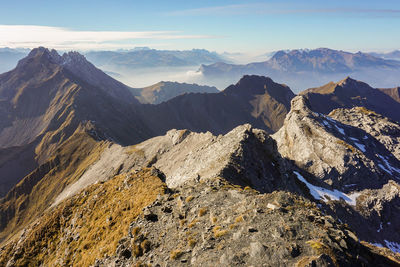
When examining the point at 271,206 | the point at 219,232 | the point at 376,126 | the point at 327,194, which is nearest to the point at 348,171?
the point at 327,194

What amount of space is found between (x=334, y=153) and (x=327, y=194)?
57.5 feet

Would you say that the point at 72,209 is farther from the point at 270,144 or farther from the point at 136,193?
the point at 270,144

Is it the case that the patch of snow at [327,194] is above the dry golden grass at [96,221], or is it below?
below

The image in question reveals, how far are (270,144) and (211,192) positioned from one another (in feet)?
109

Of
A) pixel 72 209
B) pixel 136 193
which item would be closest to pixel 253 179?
pixel 136 193

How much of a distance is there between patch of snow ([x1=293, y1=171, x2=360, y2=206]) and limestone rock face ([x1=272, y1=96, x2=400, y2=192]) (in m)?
2.81

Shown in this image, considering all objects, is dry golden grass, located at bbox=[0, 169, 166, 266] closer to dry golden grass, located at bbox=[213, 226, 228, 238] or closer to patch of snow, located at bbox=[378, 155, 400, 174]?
dry golden grass, located at bbox=[213, 226, 228, 238]

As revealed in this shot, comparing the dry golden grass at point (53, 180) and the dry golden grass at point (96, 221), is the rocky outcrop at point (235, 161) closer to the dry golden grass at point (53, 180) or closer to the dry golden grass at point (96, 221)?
the dry golden grass at point (96, 221)

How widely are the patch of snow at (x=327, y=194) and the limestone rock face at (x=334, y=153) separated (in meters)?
2.81

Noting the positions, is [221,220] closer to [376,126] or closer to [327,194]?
[327,194]

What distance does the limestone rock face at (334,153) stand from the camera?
76.1m

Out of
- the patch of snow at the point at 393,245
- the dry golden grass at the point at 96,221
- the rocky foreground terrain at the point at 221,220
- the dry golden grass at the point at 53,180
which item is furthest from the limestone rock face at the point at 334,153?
the dry golden grass at the point at 53,180

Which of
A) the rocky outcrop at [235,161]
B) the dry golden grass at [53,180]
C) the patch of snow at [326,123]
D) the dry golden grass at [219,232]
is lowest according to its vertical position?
the dry golden grass at [53,180]

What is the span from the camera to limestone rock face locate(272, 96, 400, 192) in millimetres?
76062
